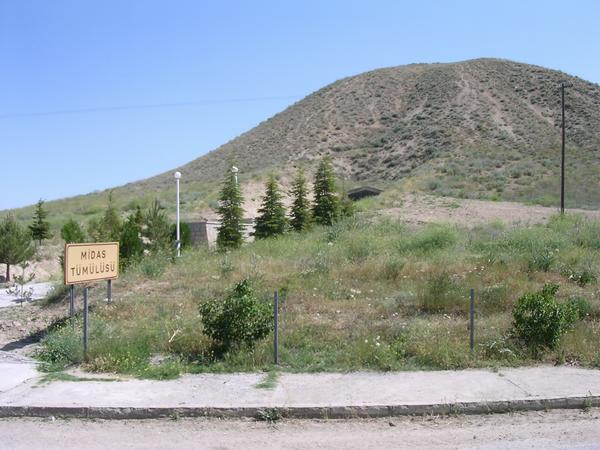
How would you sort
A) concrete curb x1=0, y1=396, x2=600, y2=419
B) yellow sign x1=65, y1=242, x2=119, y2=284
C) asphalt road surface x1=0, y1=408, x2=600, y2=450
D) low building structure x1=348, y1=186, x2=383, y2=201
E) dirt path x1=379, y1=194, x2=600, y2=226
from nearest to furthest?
asphalt road surface x1=0, y1=408, x2=600, y2=450, concrete curb x1=0, y1=396, x2=600, y2=419, yellow sign x1=65, y1=242, x2=119, y2=284, dirt path x1=379, y1=194, x2=600, y2=226, low building structure x1=348, y1=186, x2=383, y2=201

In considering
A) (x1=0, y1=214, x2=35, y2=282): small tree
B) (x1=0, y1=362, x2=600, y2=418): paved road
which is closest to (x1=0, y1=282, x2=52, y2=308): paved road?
(x1=0, y1=214, x2=35, y2=282): small tree

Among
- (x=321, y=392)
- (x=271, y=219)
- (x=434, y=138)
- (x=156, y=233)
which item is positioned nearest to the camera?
(x=321, y=392)

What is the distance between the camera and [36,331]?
10.9m

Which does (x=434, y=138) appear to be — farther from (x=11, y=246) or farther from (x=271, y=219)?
(x=11, y=246)

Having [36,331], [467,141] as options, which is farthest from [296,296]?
[467,141]

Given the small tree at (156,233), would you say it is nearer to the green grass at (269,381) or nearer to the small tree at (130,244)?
the small tree at (130,244)

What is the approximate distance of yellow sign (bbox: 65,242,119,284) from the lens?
31.4 feet

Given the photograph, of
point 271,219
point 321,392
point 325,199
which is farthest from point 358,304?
point 325,199

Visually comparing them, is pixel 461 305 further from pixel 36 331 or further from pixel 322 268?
pixel 36 331

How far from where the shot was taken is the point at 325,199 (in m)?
26.3

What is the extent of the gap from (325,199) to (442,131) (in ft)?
144

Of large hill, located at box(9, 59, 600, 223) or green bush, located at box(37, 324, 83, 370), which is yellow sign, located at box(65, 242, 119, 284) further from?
large hill, located at box(9, 59, 600, 223)

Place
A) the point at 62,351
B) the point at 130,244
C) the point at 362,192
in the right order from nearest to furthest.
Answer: the point at 62,351, the point at 130,244, the point at 362,192

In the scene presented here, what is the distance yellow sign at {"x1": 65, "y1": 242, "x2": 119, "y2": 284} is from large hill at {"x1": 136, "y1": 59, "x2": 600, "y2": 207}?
114ft
